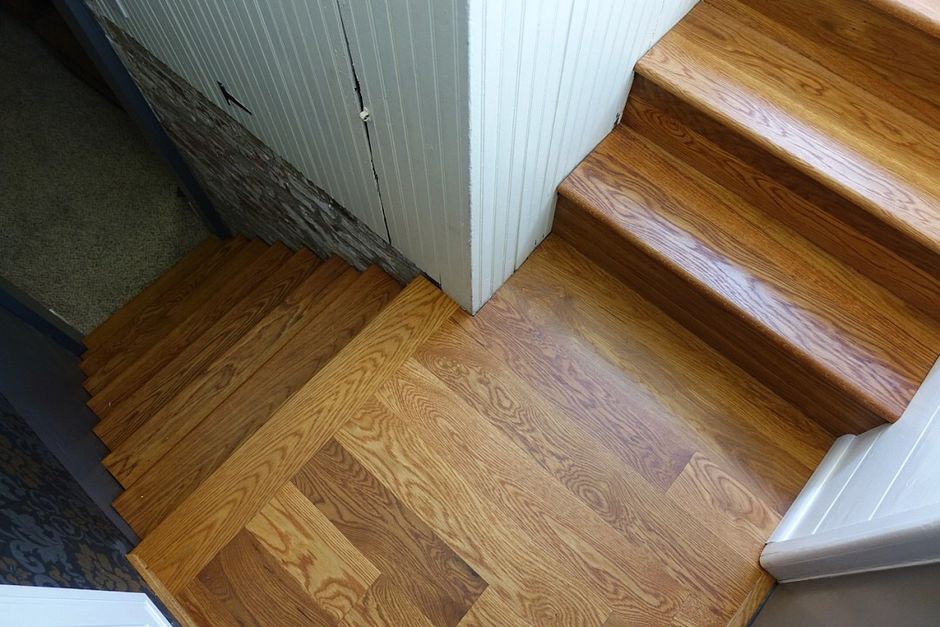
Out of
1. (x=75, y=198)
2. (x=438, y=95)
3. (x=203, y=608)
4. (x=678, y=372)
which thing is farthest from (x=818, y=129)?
(x=75, y=198)

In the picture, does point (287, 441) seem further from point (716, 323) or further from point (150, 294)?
point (150, 294)

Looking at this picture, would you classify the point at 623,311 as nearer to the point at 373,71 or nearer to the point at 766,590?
the point at 766,590

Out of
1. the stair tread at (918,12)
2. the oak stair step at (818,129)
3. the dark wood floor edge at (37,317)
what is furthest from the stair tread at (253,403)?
the stair tread at (918,12)

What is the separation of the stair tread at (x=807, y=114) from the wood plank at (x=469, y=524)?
1.02 meters

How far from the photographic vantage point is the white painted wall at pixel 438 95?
977 millimetres

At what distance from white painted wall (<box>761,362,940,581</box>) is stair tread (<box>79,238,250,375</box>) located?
2.35m

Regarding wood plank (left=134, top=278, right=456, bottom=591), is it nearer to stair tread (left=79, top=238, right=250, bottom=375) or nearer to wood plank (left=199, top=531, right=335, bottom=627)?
wood plank (left=199, top=531, right=335, bottom=627)

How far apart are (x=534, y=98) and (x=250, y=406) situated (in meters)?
1.17

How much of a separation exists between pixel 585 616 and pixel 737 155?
1106 mm

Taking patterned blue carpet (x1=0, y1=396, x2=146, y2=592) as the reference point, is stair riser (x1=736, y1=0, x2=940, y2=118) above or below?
above

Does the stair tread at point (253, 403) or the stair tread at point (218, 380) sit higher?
the stair tread at point (253, 403)

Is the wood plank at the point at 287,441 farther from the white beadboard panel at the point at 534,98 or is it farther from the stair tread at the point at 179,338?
the stair tread at the point at 179,338

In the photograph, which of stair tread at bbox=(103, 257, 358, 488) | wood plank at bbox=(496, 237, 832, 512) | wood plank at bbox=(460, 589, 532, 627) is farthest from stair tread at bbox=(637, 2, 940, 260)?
stair tread at bbox=(103, 257, 358, 488)

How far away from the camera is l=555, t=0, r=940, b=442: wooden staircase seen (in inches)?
51.4
